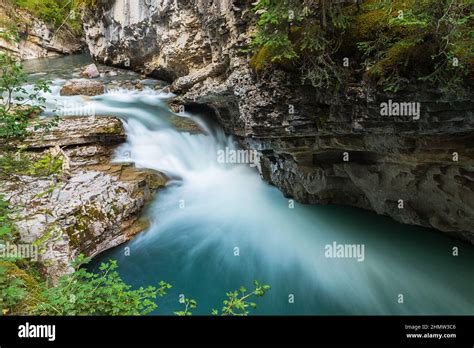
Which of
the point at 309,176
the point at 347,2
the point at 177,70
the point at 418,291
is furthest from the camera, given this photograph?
the point at 177,70

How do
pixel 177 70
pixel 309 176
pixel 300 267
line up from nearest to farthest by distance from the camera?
pixel 300 267 → pixel 309 176 → pixel 177 70

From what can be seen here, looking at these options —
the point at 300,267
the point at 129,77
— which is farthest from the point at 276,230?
the point at 129,77

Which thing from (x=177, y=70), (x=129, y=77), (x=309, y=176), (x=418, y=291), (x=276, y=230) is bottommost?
(x=418, y=291)

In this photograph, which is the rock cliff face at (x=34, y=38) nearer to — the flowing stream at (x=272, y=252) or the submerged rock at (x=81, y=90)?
the submerged rock at (x=81, y=90)

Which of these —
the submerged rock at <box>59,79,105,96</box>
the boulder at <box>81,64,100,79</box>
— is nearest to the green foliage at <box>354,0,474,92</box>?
the submerged rock at <box>59,79,105,96</box>

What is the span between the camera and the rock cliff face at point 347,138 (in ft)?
16.2

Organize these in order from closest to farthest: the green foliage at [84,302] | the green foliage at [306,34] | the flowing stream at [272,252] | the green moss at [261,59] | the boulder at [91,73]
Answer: the green foliage at [84,302]
the green foliage at [306,34]
the green moss at [261,59]
the flowing stream at [272,252]
the boulder at [91,73]

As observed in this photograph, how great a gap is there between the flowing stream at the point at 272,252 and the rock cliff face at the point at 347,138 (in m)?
0.53

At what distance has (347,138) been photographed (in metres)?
6.12

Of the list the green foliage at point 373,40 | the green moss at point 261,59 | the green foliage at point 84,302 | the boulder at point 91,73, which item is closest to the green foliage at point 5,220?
the green foliage at point 84,302

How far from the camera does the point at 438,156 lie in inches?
216
